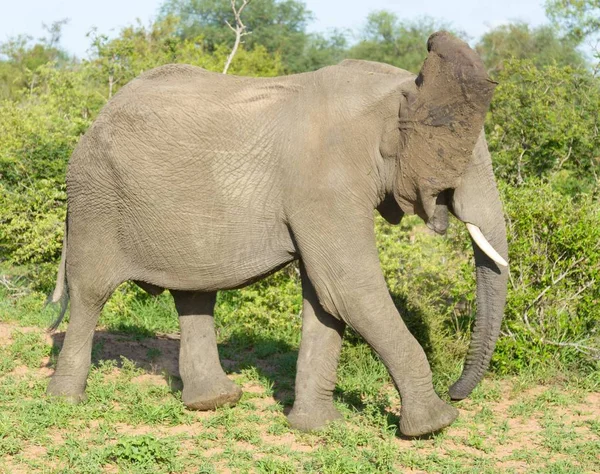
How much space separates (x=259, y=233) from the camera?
18.2ft

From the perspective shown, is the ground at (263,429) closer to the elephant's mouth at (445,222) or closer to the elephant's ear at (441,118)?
the elephant's mouth at (445,222)

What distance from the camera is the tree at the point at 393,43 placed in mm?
37281

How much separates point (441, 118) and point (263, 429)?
2.29 meters

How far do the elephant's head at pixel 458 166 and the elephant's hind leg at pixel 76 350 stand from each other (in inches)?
94.0

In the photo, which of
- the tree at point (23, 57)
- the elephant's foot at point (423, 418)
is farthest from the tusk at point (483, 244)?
the tree at point (23, 57)

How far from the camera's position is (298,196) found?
17.4 ft

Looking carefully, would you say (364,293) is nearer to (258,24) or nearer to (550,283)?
(550,283)

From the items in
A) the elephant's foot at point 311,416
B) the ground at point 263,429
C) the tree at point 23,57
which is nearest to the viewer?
the ground at point 263,429

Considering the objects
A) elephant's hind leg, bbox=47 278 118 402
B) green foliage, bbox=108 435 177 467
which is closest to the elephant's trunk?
green foliage, bbox=108 435 177 467

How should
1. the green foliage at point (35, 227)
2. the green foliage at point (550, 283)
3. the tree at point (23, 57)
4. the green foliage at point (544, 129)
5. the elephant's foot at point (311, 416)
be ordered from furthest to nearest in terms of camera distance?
the tree at point (23, 57), the green foliage at point (544, 129), the green foliage at point (35, 227), the green foliage at point (550, 283), the elephant's foot at point (311, 416)

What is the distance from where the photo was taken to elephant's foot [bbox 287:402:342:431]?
5.60 metres

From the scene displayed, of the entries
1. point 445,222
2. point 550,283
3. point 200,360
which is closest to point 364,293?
point 445,222

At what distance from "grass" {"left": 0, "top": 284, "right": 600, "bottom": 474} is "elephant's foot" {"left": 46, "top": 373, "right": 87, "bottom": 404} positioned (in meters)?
0.08

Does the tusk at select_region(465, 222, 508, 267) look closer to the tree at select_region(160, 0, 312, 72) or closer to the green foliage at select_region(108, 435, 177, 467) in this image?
the green foliage at select_region(108, 435, 177, 467)
